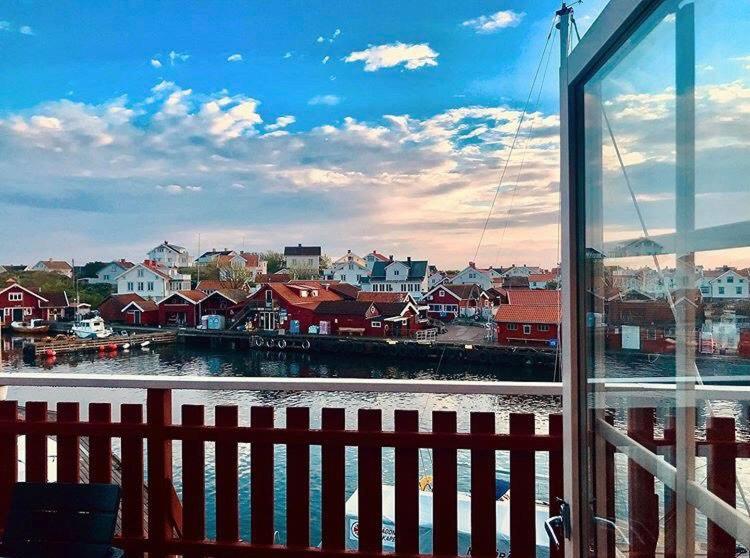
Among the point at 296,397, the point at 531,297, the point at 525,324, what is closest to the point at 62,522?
the point at 296,397

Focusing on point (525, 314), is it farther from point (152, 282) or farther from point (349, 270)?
point (152, 282)

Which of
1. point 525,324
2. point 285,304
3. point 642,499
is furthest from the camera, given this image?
point 285,304

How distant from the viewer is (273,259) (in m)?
3.27

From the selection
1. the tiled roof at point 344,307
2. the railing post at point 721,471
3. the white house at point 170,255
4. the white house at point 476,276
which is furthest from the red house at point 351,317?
the railing post at point 721,471

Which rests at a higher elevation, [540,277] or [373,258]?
[373,258]

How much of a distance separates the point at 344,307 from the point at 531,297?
89cm

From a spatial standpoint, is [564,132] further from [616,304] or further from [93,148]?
[93,148]

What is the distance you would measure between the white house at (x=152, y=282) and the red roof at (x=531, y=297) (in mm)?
1705

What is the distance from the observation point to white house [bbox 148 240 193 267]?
316cm

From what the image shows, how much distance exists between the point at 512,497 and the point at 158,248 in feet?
8.71

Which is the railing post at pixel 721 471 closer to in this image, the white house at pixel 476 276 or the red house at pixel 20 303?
the white house at pixel 476 276

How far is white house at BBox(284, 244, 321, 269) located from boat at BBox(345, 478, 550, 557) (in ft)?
5.91

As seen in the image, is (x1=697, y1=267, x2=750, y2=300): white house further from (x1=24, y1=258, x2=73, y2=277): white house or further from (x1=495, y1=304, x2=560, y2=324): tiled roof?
(x1=24, y1=258, x2=73, y2=277): white house

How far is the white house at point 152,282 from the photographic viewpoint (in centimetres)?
293
